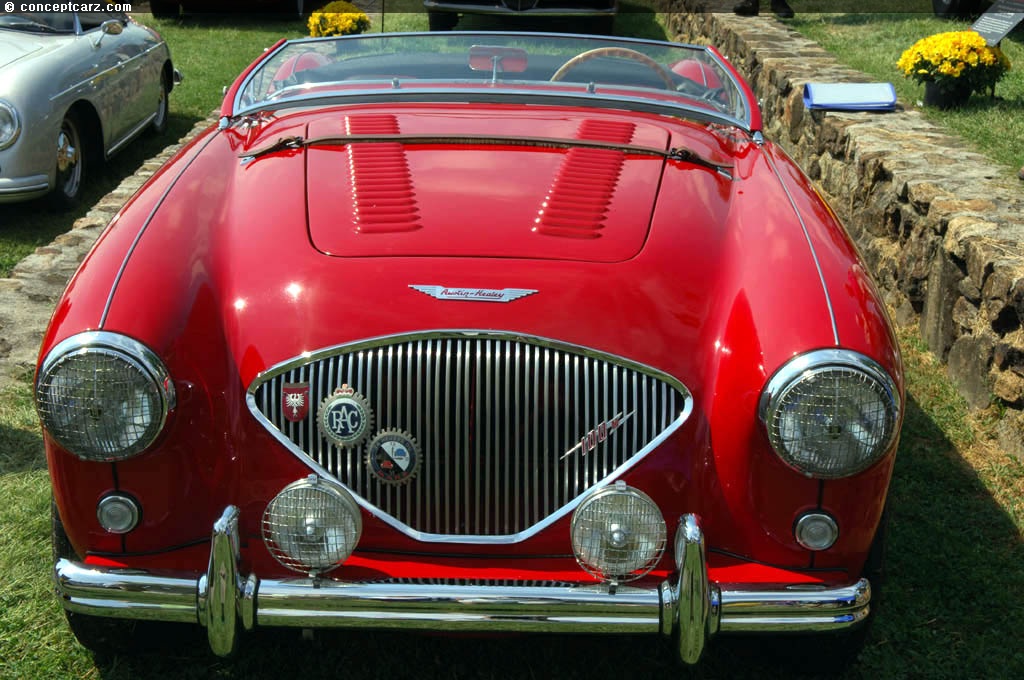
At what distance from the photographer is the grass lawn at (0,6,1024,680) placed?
2.81 m

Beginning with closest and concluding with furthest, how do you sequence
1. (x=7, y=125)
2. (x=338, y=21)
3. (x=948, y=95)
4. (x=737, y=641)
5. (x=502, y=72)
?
1. (x=737, y=641)
2. (x=502, y=72)
3. (x=7, y=125)
4. (x=948, y=95)
5. (x=338, y=21)

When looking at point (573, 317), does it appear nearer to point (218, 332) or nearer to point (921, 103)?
point (218, 332)

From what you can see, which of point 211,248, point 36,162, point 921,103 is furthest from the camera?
point 921,103

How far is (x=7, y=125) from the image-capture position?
6.05 metres

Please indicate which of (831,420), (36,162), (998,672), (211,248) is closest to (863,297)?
(831,420)

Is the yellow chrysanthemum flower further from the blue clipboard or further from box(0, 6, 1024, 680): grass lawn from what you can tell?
box(0, 6, 1024, 680): grass lawn

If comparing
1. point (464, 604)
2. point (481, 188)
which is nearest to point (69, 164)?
point (481, 188)

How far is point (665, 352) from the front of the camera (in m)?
2.45

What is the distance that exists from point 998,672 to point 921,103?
5.31 meters

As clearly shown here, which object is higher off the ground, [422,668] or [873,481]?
[873,481]

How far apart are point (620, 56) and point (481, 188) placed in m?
1.59

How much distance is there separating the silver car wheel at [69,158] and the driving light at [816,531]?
5.44m

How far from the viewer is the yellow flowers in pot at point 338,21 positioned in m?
11.5

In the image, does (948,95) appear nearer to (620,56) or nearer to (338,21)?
(620,56)
